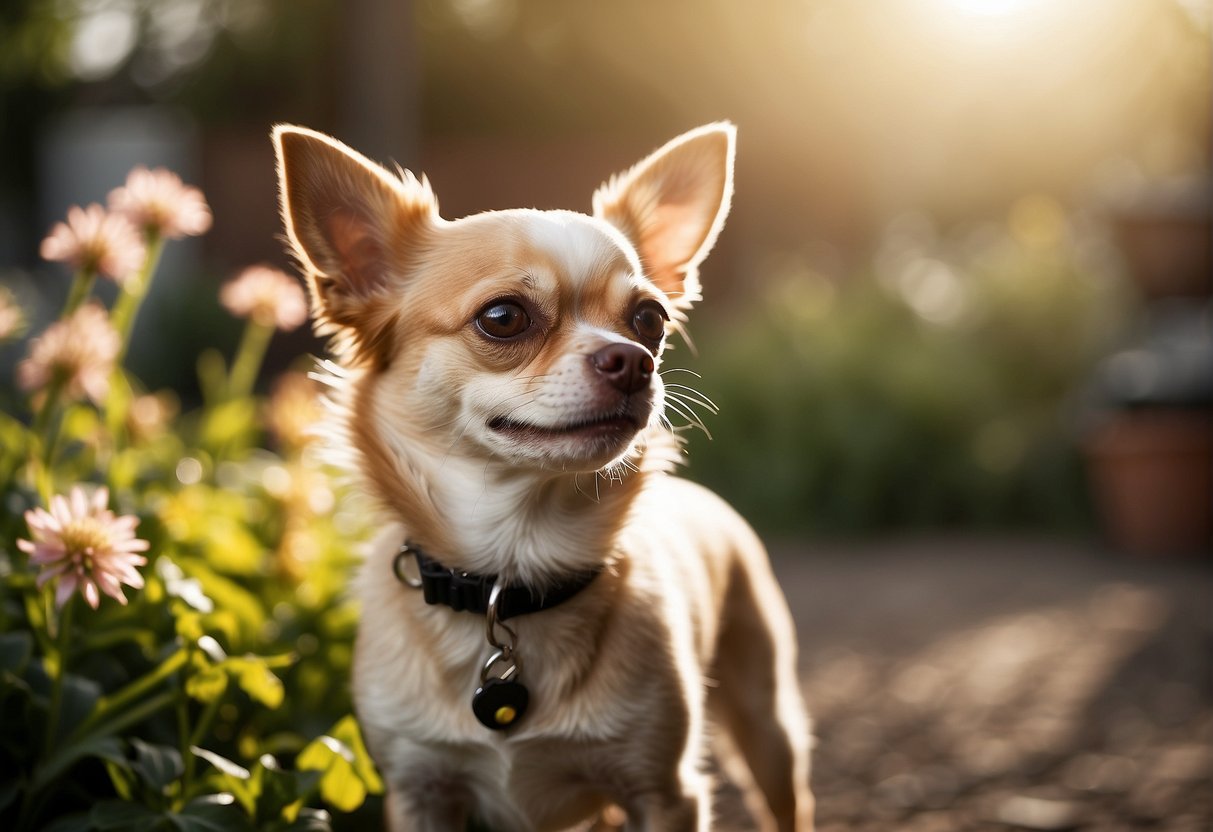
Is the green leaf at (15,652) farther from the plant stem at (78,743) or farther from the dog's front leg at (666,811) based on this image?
the dog's front leg at (666,811)

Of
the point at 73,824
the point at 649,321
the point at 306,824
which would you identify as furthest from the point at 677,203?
the point at 73,824

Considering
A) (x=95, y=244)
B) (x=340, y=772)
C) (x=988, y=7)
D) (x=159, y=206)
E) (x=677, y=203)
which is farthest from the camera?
(x=988, y=7)

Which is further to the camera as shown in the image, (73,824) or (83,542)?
(73,824)

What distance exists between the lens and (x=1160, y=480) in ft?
23.0

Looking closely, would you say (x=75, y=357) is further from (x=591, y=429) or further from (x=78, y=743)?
(x=591, y=429)

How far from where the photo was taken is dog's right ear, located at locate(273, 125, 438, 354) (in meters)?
2.37

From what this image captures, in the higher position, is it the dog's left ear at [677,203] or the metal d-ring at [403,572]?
the dog's left ear at [677,203]

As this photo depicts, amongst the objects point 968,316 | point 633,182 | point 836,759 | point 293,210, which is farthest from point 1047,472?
point 293,210

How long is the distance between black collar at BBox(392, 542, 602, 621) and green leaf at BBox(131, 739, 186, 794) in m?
0.62

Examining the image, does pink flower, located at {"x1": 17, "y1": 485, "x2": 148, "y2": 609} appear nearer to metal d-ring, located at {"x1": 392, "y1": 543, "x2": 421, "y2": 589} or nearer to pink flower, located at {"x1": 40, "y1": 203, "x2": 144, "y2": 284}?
metal d-ring, located at {"x1": 392, "y1": 543, "x2": 421, "y2": 589}

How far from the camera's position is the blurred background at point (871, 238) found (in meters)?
6.23

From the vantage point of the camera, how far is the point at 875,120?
15.1m

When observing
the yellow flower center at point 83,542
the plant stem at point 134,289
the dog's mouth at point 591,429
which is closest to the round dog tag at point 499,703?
the dog's mouth at point 591,429

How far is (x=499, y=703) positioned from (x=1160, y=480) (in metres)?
5.93
